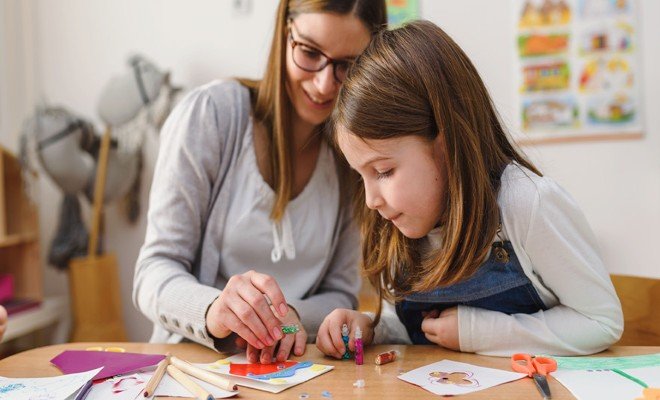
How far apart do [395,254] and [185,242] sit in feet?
1.29

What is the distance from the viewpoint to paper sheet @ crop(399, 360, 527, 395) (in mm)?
729

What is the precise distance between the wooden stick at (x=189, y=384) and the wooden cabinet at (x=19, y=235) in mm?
1620

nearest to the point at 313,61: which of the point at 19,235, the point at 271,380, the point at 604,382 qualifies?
the point at 271,380

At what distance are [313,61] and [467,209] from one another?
42 cm

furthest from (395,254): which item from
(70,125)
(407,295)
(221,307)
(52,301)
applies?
(52,301)

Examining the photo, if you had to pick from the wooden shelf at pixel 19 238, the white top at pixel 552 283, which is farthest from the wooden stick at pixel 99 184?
the white top at pixel 552 283

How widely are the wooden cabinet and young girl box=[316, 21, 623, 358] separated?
168 cm

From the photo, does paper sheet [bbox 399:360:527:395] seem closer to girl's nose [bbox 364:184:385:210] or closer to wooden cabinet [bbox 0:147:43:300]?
girl's nose [bbox 364:184:385:210]

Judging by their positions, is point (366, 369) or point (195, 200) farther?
point (195, 200)

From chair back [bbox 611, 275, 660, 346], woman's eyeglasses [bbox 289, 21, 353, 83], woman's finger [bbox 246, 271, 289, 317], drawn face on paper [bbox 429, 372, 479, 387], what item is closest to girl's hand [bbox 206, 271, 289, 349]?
woman's finger [bbox 246, 271, 289, 317]

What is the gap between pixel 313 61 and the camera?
1129mm

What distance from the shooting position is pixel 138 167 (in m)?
2.35

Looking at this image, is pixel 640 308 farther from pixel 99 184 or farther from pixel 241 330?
pixel 99 184

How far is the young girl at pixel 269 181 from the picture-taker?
43.6 inches
